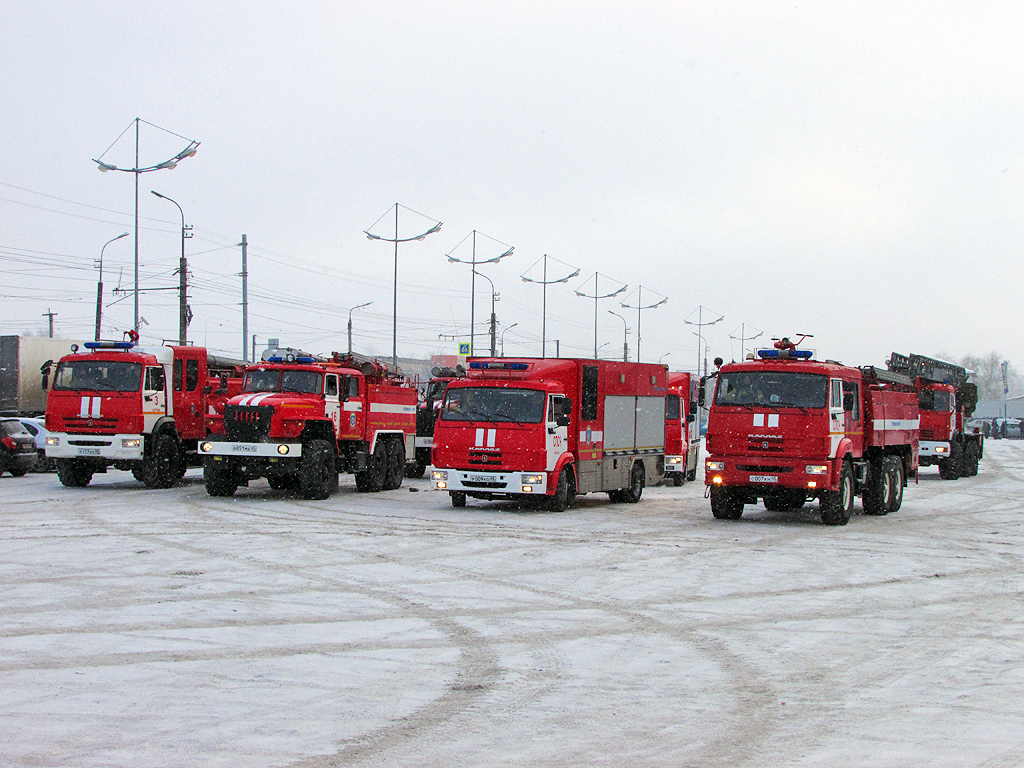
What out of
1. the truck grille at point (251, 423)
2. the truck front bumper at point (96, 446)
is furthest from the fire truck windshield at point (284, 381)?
the truck front bumper at point (96, 446)

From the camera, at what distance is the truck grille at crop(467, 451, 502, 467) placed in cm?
2017

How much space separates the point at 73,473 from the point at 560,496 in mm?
11275

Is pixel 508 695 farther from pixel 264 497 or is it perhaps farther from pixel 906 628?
pixel 264 497

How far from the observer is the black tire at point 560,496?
20.5 m

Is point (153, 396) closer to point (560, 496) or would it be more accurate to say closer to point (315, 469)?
point (315, 469)

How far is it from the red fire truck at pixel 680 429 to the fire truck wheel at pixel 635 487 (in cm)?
344

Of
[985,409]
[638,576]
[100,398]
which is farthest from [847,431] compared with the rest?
[985,409]

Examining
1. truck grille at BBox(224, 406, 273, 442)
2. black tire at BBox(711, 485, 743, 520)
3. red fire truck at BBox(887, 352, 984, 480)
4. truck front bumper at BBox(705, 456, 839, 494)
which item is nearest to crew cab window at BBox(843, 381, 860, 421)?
truck front bumper at BBox(705, 456, 839, 494)

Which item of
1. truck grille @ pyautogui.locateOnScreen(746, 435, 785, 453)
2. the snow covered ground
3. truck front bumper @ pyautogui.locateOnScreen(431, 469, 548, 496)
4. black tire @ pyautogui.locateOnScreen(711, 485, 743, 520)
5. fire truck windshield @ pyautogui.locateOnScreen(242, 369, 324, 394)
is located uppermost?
fire truck windshield @ pyautogui.locateOnScreen(242, 369, 324, 394)

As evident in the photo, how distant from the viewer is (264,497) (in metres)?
23.6

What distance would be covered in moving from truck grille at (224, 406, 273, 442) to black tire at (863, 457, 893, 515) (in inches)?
460

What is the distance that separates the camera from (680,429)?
93.2ft

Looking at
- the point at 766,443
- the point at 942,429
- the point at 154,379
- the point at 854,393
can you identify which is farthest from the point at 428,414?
the point at 942,429

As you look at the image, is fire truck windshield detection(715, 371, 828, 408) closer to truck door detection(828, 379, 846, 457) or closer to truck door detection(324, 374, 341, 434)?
truck door detection(828, 379, 846, 457)
